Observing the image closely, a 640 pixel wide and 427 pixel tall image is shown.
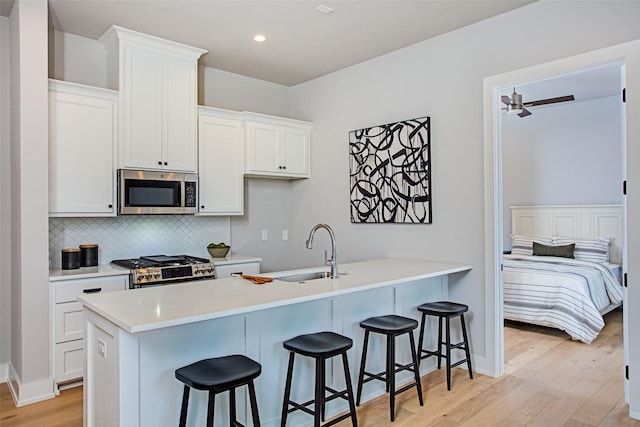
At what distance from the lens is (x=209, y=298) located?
88.6 inches

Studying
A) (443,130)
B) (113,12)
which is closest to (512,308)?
(443,130)

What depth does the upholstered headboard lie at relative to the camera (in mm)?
5977

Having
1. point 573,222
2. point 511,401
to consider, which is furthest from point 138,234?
point 573,222

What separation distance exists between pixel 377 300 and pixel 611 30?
2350mm

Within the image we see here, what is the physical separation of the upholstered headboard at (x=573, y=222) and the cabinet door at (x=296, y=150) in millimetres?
3971

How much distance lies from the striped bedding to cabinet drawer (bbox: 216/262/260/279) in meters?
2.81

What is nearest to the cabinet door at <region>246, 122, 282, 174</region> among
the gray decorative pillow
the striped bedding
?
the striped bedding

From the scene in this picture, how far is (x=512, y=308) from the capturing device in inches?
187

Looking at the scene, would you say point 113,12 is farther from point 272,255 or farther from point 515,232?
point 515,232

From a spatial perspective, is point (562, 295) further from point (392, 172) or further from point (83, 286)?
point (83, 286)

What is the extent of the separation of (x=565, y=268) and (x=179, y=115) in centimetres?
448

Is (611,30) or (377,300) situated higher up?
(611,30)

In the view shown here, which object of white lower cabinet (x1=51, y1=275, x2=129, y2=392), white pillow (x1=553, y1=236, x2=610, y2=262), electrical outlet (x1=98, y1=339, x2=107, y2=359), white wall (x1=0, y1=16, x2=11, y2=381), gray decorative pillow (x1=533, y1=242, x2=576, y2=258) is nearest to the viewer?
electrical outlet (x1=98, y1=339, x2=107, y2=359)

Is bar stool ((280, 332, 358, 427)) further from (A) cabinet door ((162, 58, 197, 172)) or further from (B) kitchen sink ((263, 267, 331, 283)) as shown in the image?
(A) cabinet door ((162, 58, 197, 172))
